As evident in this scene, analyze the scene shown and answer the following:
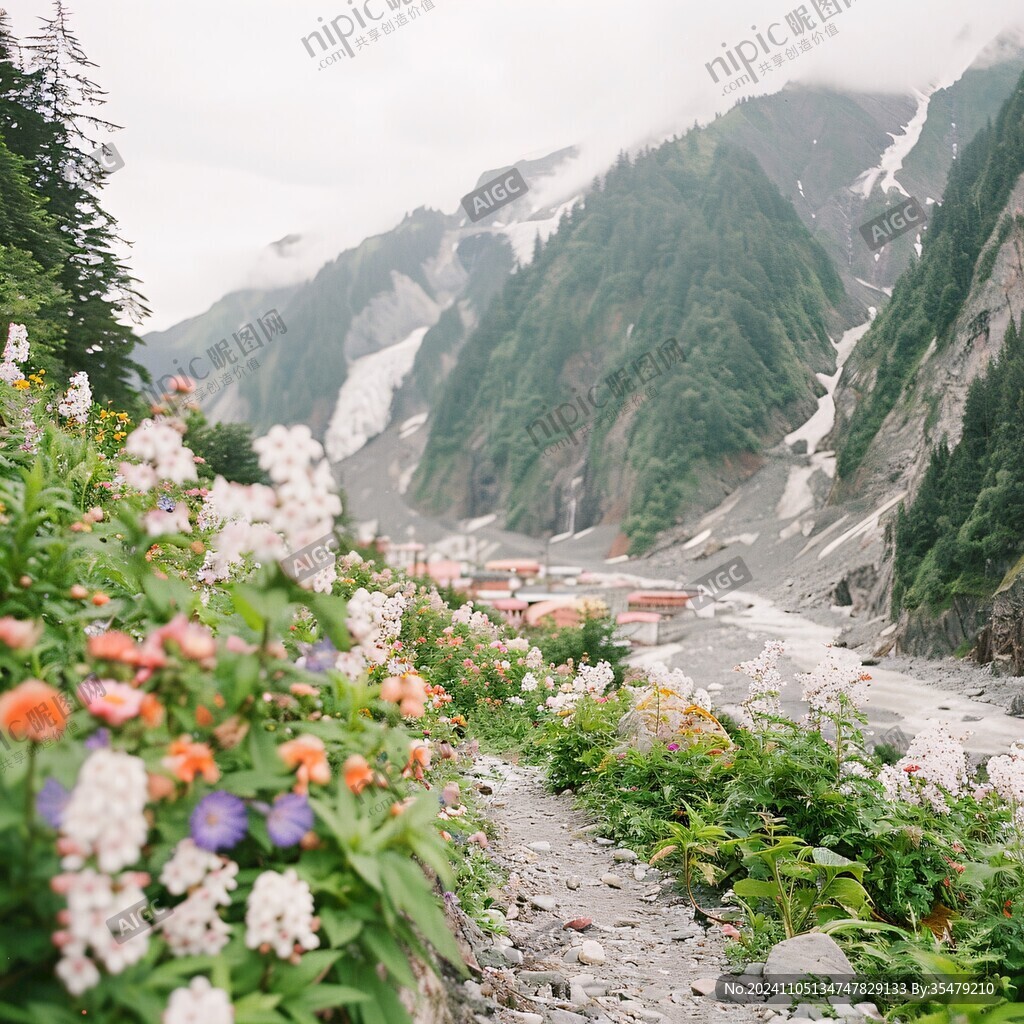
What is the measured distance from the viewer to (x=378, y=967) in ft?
5.56

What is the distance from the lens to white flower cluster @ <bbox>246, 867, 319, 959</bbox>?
4.50 ft

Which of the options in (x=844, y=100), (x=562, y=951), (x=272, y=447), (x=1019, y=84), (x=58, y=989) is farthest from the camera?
(x=844, y=100)

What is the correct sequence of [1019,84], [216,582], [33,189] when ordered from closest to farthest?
[216,582], [33,189], [1019,84]

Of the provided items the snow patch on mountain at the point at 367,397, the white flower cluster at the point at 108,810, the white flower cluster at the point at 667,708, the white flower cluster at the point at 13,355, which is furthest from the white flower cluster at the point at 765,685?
the snow patch on mountain at the point at 367,397

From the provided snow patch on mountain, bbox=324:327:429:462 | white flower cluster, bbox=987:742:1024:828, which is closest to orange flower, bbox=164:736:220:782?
white flower cluster, bbox=987:742:1024:828

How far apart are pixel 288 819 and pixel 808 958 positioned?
281 centimetres

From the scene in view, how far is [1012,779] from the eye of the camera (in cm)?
361

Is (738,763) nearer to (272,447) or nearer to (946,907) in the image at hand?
(946,907)

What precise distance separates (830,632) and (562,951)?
21948 mm

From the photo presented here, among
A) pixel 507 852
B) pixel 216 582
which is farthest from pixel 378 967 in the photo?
pixel 507 852

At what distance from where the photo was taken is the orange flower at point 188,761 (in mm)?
1336
